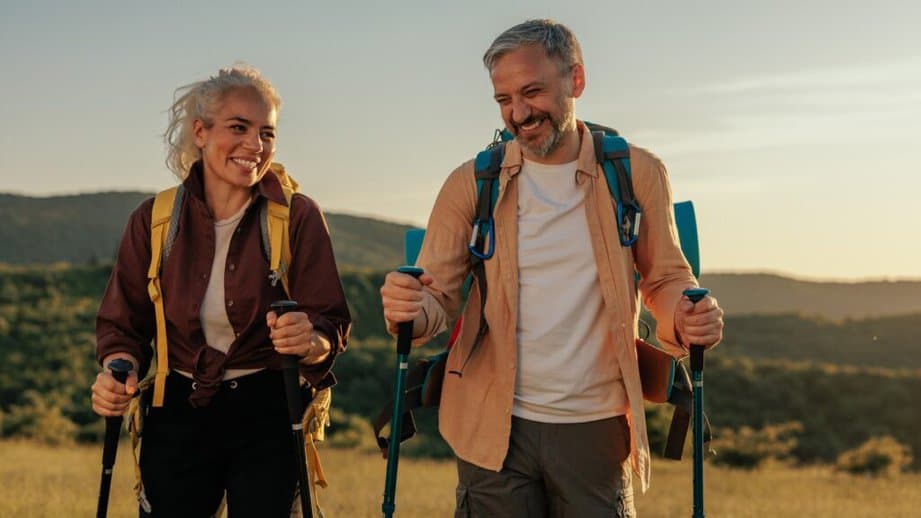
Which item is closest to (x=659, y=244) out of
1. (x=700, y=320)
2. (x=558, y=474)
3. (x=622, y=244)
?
(x=622, y=244)

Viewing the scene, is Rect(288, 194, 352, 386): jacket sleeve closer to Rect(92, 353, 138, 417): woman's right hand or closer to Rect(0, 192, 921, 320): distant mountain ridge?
Rect(92, 353, 138, 417): woman's right hand

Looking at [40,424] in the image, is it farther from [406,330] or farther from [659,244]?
[659,244]

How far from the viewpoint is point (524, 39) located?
475cm

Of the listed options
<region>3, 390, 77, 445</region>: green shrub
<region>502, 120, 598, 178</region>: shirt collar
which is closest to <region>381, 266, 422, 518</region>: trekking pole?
<region>502, 120, 598, 178</region>: shirt collar

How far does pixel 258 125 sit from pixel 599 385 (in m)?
1.66

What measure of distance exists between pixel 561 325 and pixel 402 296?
1.92ft

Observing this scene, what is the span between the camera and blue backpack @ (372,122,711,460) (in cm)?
477

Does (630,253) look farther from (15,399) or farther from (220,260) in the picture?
(15,399)

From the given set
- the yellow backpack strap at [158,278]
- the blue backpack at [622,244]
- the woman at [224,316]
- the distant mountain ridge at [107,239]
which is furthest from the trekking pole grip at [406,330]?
the distant mountain ridge at [107,239]

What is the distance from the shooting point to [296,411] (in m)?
4.85

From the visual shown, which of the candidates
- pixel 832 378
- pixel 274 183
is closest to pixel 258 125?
pixel 274 183

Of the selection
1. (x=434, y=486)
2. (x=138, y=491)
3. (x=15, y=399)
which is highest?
(x=138, y=491)

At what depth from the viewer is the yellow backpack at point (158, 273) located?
503cm

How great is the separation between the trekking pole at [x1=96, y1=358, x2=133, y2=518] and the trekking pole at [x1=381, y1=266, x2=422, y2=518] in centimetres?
104
